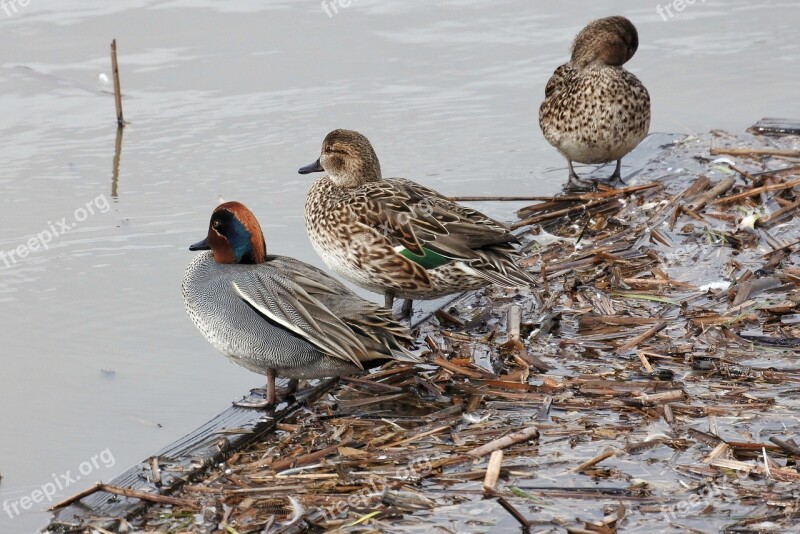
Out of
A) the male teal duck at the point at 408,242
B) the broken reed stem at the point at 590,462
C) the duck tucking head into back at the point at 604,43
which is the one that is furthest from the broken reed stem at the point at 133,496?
the duck tucking head into back at the point at 604,43

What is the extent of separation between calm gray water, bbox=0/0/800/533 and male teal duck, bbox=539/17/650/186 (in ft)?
1.83

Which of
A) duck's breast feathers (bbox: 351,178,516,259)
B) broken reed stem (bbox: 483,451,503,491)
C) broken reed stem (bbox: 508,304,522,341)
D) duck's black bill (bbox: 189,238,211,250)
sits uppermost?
duck's black bill (bbox: 189,238,211,250)

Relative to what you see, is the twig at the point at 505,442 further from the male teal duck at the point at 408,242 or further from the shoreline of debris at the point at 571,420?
the male teal duck at the point at 408,242

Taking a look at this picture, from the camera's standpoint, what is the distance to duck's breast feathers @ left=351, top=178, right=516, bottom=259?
566cm

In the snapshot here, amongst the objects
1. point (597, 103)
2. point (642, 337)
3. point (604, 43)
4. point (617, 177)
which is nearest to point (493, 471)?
point (642, 337)

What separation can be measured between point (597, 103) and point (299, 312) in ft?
11.9

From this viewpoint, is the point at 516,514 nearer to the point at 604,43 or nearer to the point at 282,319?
the point at 282,319

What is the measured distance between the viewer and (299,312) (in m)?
4.80

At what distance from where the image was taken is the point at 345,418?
179 inches

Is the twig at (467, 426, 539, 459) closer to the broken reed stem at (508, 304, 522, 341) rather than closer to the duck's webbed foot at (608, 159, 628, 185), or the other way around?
the broken reed stem at (508, 304, 522, 341)

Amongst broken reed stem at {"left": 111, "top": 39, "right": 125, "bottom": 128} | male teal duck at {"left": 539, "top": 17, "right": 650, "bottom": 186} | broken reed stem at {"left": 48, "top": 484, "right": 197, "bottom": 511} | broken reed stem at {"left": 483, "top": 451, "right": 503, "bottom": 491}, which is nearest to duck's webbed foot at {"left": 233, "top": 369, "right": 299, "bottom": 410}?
broken reed stem at {"left": 48, "top": 484, "right": 197, "bottom": 511}

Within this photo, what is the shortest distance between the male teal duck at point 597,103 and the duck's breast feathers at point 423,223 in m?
2.10

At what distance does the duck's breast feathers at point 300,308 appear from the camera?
471cm

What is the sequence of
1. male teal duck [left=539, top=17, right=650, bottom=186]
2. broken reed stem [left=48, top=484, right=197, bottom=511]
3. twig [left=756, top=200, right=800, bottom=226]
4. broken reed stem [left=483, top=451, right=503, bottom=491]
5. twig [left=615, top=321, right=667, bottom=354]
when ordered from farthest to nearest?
1. male teal duck [left=539, top=17, right=650, bottom=186]
2. twig [left=756, top=200, right=800, bottom=226]
3. twig [left=615, top=321, right=667, bottom=354]
4. broken reed stem [left=48, top=484, right=197, bottom=511]
5. broken reed stem [left=483, top=451, right=503, bottom=491]
